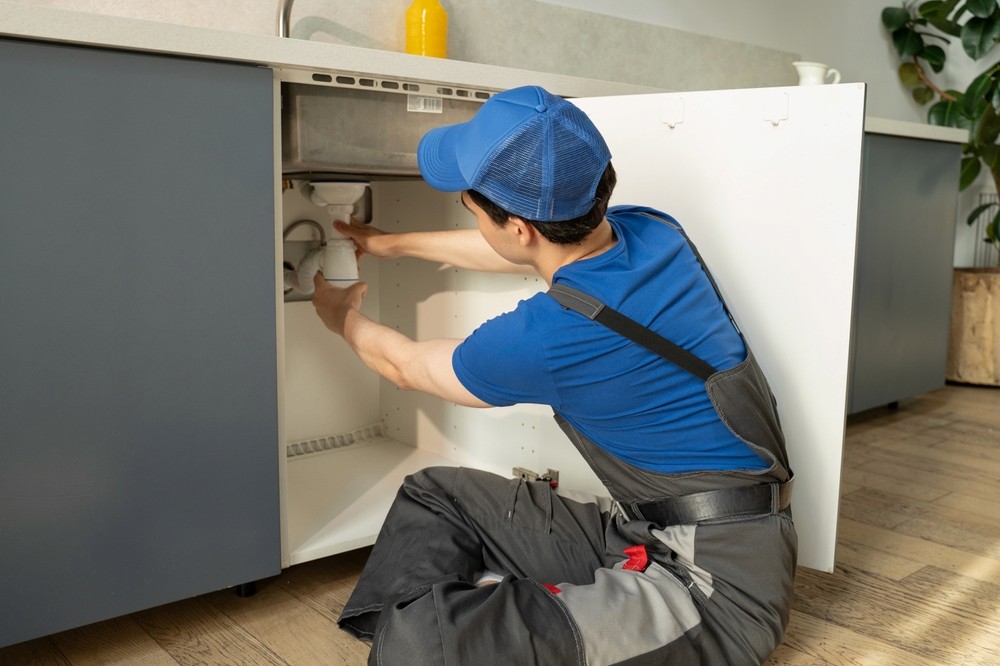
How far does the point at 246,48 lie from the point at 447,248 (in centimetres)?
51

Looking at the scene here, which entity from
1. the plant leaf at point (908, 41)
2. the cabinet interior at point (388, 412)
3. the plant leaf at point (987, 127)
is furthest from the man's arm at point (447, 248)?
the plant leaf at point (908, 41)

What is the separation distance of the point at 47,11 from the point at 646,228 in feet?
2.58

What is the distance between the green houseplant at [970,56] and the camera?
10.6 feet

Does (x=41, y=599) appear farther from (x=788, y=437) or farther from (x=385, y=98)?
(x=788, y=437)

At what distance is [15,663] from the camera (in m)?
1.33

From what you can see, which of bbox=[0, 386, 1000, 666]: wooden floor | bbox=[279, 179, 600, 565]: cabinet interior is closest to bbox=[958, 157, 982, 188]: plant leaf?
bbox=[0, 386, 1000, 666]: wooden floor

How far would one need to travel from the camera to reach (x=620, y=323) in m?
1.13

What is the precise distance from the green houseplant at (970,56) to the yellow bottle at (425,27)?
6.91ft

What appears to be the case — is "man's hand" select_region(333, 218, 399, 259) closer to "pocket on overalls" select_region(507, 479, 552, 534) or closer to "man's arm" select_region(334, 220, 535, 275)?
"man's arm" select_region(334, 220, 535, 275)

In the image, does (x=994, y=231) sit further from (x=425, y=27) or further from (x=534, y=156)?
(x=534, y=156)

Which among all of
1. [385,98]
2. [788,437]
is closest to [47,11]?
[385,98]

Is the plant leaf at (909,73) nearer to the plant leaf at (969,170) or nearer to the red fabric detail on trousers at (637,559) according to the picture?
the plant leaf at (969,170)

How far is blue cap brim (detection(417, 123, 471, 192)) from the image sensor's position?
1.21m

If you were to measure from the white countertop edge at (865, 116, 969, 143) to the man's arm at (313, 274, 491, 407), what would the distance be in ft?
4.81
